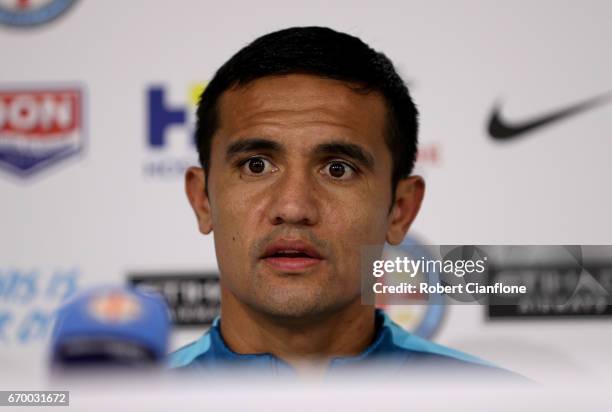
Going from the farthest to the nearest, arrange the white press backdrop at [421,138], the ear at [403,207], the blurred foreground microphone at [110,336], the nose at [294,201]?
1. the white press backdrop at [421,138]
2. the ear at [403,207]
3. the nose at [294,201]
4. the blurred foreground microphone at [110,336]

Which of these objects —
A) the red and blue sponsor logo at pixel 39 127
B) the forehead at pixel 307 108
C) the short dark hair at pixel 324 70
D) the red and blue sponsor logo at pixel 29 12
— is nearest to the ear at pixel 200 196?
the short dark hair at pixel 324 70

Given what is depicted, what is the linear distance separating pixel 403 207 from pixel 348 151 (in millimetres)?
149

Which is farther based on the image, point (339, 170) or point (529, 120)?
point (529, 120)

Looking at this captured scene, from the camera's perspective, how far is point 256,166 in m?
1.12

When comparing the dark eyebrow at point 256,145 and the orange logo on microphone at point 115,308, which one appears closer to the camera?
the orange logo on microphone at point 115,308

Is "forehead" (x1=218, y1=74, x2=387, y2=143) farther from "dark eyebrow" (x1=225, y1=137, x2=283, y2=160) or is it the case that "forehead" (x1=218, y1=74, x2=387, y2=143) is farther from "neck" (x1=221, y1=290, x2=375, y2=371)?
"neck" (x1=221, y1=290, x2=375, y2=371)

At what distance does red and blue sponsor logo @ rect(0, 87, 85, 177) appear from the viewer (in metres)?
1.63

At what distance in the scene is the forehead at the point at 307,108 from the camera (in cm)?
113

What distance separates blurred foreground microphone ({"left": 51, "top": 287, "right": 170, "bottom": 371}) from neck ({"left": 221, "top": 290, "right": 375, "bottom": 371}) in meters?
0.26

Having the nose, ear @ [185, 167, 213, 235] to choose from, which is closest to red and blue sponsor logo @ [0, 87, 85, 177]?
ear @ [185, 167, 213, 235]

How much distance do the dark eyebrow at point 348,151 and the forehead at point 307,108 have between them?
17mm

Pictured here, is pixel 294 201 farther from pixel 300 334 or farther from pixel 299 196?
pixel 300 334

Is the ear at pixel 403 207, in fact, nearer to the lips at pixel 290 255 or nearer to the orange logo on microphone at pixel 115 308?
the lips at pixel 290 255

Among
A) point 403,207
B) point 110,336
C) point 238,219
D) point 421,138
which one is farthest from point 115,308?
point 421,138
